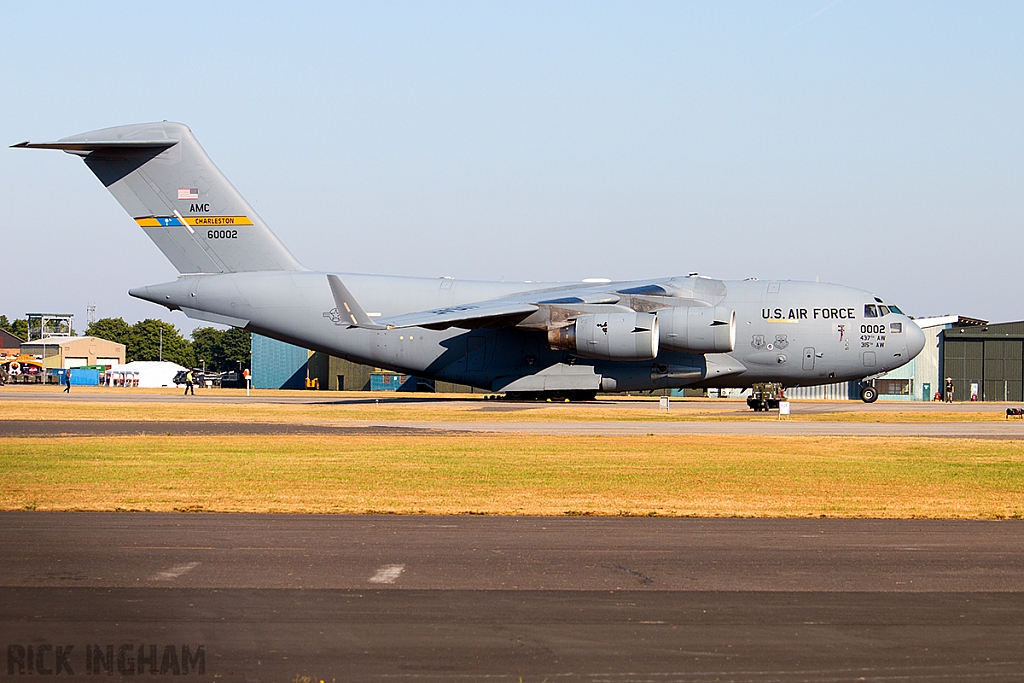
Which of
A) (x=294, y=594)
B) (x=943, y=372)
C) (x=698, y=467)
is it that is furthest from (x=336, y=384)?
(x=294, y=594)

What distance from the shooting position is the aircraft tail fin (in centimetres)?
3781

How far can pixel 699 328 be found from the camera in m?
35.0

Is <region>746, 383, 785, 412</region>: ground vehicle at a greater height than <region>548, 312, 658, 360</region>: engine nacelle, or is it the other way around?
<region>548, 312, 658, 360</region>: engine nacelle

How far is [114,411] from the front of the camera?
34719 millimetres

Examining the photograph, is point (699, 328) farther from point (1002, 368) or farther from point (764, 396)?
point (1002, 368)

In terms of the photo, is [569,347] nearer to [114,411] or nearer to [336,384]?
[114,411]

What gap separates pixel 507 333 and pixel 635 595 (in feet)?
95.5

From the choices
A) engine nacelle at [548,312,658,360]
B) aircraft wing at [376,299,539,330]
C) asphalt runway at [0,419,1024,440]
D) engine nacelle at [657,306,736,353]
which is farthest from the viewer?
engine nacelle at [657,306,736,353]

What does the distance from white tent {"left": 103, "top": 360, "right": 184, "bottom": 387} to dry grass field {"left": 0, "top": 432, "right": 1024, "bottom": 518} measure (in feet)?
245

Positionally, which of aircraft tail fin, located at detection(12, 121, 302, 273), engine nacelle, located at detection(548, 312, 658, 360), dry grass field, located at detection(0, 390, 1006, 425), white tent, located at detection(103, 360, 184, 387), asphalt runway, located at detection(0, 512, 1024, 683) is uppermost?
aircraft tail fin, located at detection(12, 121, 302, 273)

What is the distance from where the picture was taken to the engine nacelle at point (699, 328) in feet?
115

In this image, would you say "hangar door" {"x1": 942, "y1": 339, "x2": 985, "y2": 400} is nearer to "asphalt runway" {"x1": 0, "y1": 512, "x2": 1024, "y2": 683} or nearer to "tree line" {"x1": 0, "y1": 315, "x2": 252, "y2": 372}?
"asphalt runway" {"x1": 0, "y1": 512, "x2": 1024, "y2": 683}

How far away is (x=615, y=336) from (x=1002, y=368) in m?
50.5

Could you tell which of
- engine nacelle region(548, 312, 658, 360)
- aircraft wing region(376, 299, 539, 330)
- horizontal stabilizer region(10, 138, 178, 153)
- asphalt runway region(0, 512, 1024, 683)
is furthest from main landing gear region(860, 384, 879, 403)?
asphalt runway region(0, 512, 1024, 683)
